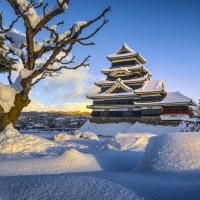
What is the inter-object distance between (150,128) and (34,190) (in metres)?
28.0

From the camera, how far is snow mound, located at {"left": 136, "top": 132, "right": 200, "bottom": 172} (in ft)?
13.5

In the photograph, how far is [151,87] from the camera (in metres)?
30.8

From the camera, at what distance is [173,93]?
31578 mm

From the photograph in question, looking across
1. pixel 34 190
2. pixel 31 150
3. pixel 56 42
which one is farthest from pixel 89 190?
pixel 56 42

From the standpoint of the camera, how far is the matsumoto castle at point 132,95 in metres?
29.8

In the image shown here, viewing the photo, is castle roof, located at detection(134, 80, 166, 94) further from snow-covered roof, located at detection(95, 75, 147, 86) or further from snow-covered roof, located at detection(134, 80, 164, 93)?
snow-covered roof, located at detection(95, 75, 147, 86)

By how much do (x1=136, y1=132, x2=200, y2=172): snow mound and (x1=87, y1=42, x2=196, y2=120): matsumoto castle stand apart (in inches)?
997

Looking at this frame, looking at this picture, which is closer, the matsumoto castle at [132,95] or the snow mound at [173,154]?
the snow mound at [173,154]

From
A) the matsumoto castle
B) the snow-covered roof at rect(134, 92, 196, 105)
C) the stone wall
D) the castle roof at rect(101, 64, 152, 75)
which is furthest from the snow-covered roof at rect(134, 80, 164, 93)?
the stone wall

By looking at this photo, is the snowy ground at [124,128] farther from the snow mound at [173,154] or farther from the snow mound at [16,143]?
the snow mound at [173,154]

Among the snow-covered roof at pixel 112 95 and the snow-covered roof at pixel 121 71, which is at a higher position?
the snow-covered roof at pixel 121 71

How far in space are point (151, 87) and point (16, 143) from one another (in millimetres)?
25341

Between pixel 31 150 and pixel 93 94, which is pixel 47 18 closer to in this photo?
pixel 31 150

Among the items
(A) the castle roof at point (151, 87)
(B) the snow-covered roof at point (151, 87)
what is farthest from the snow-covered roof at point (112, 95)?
(B) the snow-covered roof at point (151, 87)
